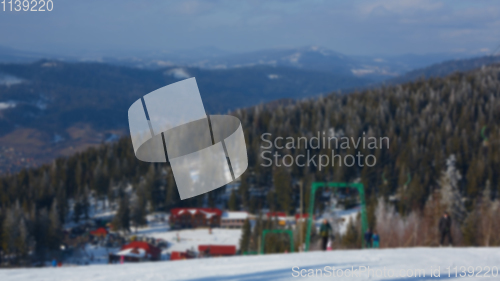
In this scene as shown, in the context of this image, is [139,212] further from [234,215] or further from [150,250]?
[150,250]

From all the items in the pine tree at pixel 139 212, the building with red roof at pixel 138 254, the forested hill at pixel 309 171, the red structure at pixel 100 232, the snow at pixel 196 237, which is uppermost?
the forested hill at pixel 309 171

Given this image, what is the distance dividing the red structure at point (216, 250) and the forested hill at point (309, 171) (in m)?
6.57

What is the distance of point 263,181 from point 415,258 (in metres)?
45.0

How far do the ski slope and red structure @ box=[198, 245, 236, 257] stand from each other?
85.0 ft

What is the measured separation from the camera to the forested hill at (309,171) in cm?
4319

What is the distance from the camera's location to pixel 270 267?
811 centimetres

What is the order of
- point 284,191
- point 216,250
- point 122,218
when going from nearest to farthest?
1. point 216,250
2. point 122,218
3. point 284,191

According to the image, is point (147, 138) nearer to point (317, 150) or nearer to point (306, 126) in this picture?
point (317, 150)

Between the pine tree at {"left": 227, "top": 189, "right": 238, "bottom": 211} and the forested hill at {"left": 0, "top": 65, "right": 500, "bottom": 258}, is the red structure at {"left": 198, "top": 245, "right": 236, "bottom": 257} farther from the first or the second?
the pine tree at {"left": 227, "top": 189, "right": 238, "bottom": 211}

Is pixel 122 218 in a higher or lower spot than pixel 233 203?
higher

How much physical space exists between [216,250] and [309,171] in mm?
21294

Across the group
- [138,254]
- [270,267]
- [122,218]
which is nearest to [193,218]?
[122,218]

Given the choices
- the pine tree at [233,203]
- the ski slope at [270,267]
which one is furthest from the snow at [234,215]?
the ski slope at [270,267]

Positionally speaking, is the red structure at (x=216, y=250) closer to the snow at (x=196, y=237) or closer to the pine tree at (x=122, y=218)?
the snow at (x=196, y=237)
